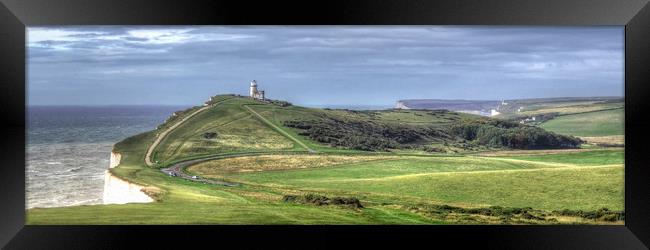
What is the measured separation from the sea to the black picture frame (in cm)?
314

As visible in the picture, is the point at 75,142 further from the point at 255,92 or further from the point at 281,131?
the point at 281,131

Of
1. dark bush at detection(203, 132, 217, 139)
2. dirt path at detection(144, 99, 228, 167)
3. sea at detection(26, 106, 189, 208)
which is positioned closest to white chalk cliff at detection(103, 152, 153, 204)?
sea at detection(26, 106, 189, 208)

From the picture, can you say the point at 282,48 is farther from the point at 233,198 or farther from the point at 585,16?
the point at 585,16

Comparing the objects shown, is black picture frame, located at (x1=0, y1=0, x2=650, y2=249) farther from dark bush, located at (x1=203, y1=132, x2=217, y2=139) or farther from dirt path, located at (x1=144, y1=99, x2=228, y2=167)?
dark bush, located at (x1=203, y1=132, x2=217, y2=139)

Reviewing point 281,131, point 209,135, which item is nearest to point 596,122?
point 281,131

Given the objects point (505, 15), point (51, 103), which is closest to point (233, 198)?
point (51, 103)

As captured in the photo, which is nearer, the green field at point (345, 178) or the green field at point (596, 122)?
the green field at point (345, 178)

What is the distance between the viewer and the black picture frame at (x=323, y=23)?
871 cm

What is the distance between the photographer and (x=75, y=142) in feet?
44.6

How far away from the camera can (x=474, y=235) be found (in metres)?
9.38

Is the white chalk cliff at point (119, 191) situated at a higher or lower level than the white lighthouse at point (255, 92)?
lower

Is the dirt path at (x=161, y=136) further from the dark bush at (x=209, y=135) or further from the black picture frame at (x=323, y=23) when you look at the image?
the black picture frame at (x=323, y=23)

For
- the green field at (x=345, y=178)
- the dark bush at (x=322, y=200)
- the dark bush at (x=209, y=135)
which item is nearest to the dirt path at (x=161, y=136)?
the green field at (x=345, y=178)

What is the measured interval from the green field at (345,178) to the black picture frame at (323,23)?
2004 millimetres
